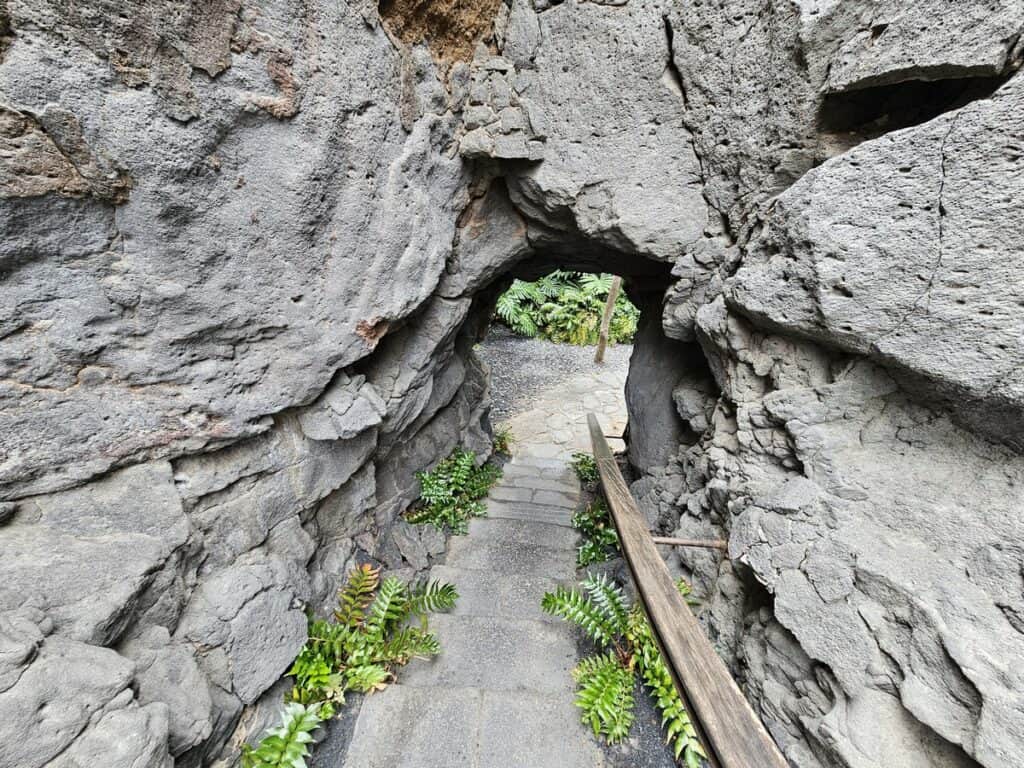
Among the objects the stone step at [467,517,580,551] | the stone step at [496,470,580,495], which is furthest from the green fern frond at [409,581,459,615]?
the stone step at [496,470,580,495]

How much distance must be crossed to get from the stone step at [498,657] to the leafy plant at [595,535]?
966 mm

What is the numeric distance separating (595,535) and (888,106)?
13.6ft

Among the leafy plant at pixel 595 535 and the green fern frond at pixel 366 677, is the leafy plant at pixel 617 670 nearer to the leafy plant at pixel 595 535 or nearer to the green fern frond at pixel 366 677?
the leafy plant at pixel 595 535

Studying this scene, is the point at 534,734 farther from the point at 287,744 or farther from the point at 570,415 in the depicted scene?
the point at 570,415

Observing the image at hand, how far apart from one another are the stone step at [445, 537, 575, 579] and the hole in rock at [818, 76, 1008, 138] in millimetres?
4107

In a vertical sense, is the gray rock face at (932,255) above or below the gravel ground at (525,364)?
above

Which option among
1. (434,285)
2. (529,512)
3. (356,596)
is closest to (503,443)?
(529,512)

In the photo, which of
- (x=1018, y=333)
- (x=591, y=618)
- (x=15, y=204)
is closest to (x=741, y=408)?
(x=1018, y=333)

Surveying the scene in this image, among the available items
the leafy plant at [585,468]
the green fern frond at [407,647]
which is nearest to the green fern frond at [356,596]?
the green fern frond at [407,647]

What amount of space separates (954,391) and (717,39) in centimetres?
253

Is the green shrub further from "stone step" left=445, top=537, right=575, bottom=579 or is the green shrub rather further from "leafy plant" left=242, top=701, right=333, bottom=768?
"leafy plant" left=242, top=701, right=333, bottom=768

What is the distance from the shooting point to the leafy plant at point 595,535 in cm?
382

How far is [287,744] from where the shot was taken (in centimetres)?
206

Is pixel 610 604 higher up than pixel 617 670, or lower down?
higher up
